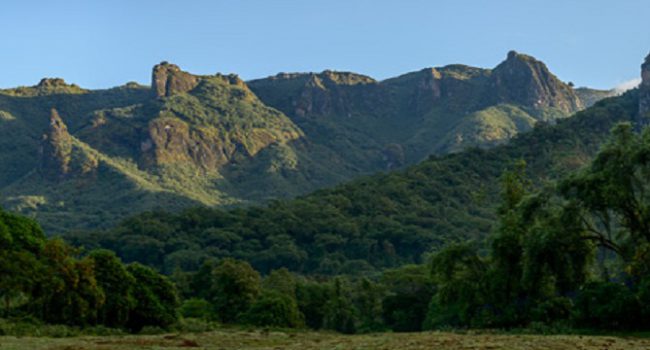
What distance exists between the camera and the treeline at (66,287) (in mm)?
55719

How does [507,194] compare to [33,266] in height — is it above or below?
above

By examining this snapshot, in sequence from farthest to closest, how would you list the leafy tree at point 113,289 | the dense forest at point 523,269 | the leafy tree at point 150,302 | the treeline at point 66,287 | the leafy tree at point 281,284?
the leafy tree at point 281,284 → the leafy tree at point 150,302 → the leafy tree at point 113,289 → the treeline at point 66,287 → the dense forest at point 523,269

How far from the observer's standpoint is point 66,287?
57031 mm

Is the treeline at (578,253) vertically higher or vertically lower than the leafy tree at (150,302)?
higher

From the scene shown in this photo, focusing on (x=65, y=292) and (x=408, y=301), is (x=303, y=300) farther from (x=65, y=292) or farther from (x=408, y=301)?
(x=65, y=292)

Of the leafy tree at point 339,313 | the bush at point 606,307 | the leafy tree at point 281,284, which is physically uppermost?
the bush at point 606,307

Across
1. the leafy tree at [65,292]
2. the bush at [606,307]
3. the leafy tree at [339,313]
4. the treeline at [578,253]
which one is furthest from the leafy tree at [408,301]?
the leafy tree at [65,292]

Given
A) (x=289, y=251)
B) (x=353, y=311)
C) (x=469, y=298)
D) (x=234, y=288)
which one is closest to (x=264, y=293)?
(x=234, y=288)

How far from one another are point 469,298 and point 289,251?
410 feet

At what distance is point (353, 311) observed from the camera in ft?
318

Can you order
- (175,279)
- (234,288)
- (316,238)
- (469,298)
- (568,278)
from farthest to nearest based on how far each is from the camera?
(316,238)
(175,279)
(234,288)
(469,298)
(568,278)

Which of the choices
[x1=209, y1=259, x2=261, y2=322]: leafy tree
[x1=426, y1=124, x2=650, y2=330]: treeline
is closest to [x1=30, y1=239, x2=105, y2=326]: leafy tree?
[x1=426, y1=124, x2=650, y2=330]: treeline

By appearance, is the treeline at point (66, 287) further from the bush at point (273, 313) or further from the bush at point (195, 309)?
the bush at point (195, 309)

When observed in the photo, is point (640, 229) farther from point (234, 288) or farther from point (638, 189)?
point (234, 288)
